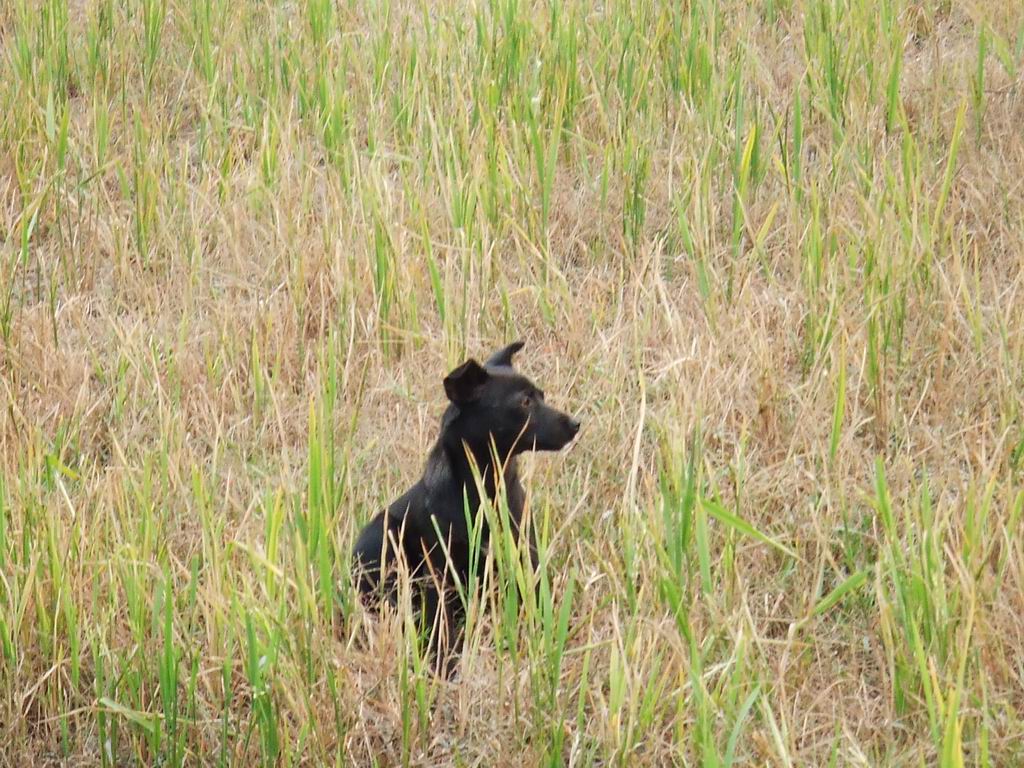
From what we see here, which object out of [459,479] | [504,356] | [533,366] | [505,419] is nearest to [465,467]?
[459,479]

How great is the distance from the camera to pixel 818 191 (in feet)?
17.4

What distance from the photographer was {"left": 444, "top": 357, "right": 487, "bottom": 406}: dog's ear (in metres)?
3.98

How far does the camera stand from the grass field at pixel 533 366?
3357mm

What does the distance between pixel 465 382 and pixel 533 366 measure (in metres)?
1.08

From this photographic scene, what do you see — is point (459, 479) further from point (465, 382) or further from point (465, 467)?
point (465, 382)

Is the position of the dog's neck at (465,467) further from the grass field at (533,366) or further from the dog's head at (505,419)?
the grass field at (533,366)

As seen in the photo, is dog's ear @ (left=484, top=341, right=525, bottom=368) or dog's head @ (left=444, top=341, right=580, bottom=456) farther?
dog's ear @ (left=484, top=341, right=525, bottom=368)

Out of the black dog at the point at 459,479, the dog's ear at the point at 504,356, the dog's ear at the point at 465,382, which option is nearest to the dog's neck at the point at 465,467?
the black dog at the point at 459,479

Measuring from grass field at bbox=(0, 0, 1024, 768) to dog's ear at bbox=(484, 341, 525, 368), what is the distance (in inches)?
13.3

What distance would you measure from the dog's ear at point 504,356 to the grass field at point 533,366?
13.3 inches

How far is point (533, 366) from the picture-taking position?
16.8 feet

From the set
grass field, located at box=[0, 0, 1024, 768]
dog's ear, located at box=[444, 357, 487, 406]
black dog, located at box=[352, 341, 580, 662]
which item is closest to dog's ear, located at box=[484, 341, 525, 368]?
black dog, located at box=[352, 341, 580, 662]

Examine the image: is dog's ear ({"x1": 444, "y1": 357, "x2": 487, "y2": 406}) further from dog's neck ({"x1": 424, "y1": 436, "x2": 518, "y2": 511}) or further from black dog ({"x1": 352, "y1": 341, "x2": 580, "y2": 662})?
dog's neck ({"x1": 424, "y1": 436, "x2": 518, "y2": 511})

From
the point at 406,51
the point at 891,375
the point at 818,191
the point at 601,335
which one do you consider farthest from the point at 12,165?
the point at 891,375
